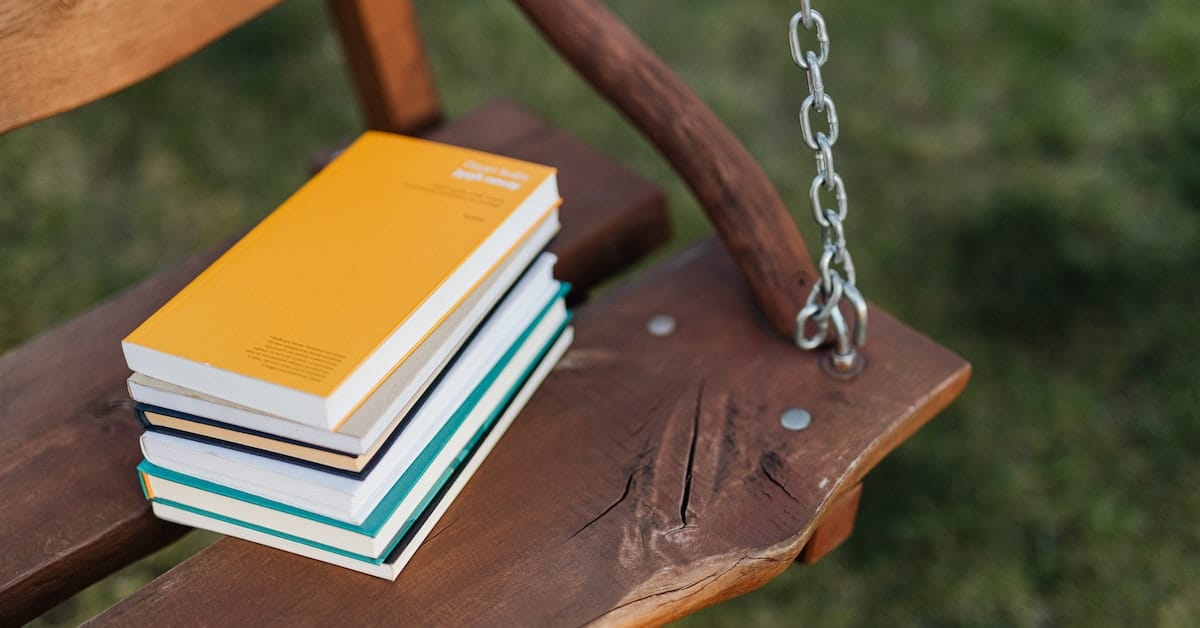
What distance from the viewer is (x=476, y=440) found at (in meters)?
1.15

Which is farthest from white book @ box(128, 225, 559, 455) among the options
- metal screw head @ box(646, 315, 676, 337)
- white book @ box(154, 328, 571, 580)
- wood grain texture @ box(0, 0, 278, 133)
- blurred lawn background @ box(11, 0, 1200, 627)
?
blurred lawn background @ box(11, 0, 1200, 627)

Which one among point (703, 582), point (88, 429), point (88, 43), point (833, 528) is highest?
point (88, 43)

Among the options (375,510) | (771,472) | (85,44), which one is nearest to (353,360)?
(375,510)

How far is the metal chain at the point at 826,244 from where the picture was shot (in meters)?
1.12

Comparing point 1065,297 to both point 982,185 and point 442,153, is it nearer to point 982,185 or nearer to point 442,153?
point 982,185

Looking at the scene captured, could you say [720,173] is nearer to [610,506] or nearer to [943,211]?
[610,506]

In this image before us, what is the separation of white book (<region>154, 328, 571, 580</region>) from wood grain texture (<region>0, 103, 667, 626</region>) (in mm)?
66

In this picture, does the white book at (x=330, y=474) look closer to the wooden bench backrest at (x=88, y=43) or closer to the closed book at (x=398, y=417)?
the closed book at (x=398, y=417)

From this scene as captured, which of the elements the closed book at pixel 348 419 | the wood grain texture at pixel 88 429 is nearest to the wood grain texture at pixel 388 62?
the wood grain texture at pixel 88 429

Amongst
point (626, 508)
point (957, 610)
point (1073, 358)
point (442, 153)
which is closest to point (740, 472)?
point (626, 508)

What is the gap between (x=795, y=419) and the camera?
121cm

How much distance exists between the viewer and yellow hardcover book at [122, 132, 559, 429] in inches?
38.2

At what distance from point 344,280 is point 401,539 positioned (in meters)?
0.25

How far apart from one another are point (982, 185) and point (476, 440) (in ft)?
5.86
